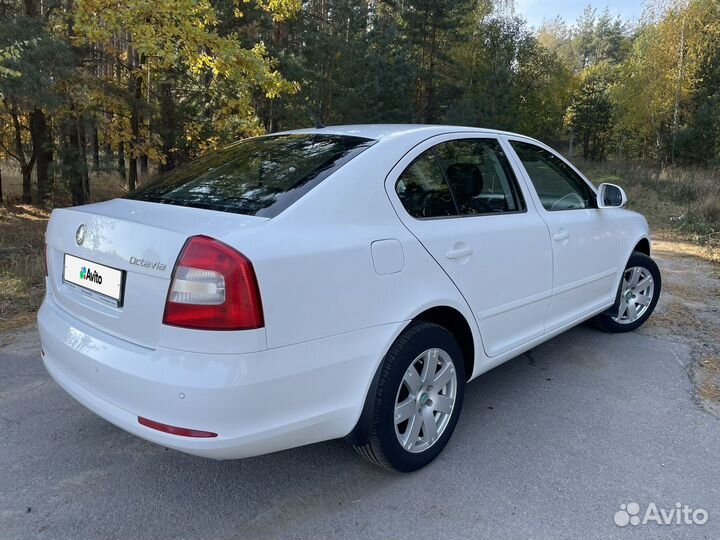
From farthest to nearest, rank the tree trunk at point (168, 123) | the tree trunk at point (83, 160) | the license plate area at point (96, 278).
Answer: the tree trunk at point (168, 123), the tree trunk at point (83, 160), the license plate area at point (96, 278)

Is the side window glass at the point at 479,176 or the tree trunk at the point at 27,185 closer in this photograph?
the side window glass at the point at 479,176

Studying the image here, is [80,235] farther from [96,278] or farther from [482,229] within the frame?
[482,229]

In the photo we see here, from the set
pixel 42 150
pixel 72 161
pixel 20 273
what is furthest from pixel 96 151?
pixel 20 273

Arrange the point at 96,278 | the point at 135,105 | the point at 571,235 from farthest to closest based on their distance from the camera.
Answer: the point at 135,105 < the point at 571,235 < the point at 96,278

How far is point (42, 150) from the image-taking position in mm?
12562

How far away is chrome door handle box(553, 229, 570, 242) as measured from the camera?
348 cm

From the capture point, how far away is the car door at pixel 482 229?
2658mm

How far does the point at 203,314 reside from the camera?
1953 mm

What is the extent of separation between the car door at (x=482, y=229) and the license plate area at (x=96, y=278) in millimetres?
1251

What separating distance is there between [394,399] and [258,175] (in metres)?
1.25

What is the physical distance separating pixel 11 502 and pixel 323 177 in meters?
2.02

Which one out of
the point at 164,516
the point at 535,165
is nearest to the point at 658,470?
the point at 535,165

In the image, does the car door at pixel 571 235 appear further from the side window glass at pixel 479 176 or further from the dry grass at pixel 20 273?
the dry grass at pixel 20 273

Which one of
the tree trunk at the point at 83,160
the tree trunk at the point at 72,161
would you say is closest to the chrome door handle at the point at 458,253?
the tree trunk at the point at 83,160
